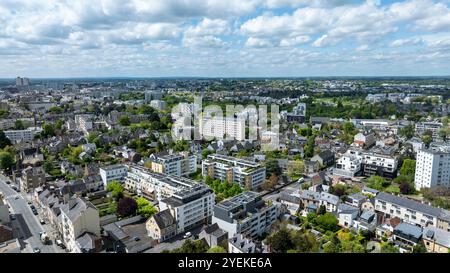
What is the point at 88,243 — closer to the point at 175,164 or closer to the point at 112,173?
the point at 112,173

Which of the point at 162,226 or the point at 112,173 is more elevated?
the point at 112,173

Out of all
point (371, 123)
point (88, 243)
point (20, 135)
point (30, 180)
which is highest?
point (371, 123)

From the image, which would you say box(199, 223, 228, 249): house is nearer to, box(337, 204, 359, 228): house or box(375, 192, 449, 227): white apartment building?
box(337, 204, 359, 228): house

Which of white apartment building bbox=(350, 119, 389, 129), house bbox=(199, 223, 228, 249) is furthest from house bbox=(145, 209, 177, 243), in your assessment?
white apartment building bbox=(350, 119, 389, 129)

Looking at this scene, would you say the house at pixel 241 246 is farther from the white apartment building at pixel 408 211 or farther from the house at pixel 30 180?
the house at pixel 30 180

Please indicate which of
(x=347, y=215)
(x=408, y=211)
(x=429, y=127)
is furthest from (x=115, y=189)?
(x=429, y=127)
